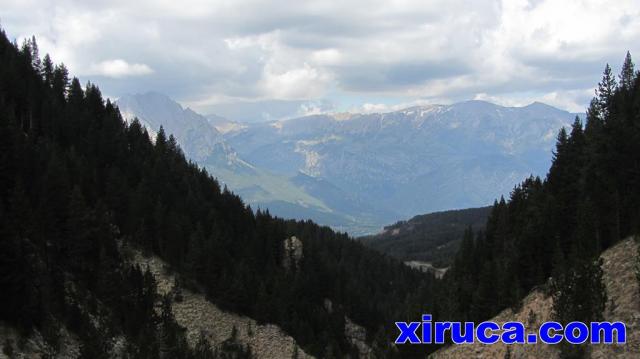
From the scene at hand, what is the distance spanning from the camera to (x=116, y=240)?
72.9 meters

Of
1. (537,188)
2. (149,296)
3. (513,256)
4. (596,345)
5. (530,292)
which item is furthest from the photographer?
(537,188)

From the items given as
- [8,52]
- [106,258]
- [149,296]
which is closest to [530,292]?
[149,296]

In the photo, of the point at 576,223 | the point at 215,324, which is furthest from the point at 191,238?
the point at 576,223

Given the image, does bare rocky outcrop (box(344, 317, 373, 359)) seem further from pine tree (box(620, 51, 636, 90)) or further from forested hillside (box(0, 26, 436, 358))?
pine tree (box(620, 51, 636, 90))

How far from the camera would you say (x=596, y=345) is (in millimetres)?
37812

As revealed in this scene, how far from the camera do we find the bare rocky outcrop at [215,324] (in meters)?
69.7

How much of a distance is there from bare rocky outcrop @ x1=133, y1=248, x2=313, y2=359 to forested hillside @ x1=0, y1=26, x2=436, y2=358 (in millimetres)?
1799

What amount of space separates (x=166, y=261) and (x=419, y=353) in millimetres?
38745

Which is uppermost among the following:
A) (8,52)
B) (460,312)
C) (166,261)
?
(8,52)

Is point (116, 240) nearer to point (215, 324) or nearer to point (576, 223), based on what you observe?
point (215, 324)

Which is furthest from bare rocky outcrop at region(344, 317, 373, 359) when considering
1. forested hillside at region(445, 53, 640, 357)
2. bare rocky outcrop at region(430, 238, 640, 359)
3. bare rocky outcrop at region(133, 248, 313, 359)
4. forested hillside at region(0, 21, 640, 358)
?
bare rocky outcrop at region(430, 238, 640, 359)

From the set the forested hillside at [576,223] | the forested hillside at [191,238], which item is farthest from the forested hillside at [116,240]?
the forested hillside at [576,223]

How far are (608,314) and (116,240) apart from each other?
60.8 metres

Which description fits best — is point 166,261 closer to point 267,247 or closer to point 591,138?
point 267,247
